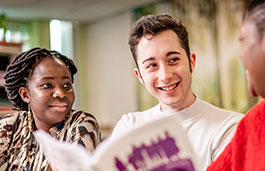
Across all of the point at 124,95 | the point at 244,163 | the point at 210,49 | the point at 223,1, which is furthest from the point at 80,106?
the point at 244,163

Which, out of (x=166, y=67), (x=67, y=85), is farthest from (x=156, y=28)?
(x=67, y=85)

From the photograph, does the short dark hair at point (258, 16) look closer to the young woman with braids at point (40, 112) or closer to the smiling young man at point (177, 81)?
the smiling young man at point (177, 81)

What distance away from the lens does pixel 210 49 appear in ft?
16.2

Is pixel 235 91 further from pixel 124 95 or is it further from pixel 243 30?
pixel 243 30

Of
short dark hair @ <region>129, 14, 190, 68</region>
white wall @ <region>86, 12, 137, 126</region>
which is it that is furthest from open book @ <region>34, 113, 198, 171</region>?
white wall @ <region>86, 12, 137, 126</region>

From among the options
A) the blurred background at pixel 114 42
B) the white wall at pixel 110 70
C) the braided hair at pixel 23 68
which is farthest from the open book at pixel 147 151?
the white wall at pixel 110 70

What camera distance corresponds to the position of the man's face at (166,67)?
127 centimetres

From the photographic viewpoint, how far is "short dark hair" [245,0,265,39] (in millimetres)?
717

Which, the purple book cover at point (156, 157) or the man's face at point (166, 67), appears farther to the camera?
the man's face at point (166, 67)

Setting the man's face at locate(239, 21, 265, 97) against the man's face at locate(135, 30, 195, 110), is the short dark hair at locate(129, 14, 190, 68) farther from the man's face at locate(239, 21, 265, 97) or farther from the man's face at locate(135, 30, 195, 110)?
the man's face at locate(239, 21, 265, 97)

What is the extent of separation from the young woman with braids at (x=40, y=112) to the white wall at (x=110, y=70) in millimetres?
4307

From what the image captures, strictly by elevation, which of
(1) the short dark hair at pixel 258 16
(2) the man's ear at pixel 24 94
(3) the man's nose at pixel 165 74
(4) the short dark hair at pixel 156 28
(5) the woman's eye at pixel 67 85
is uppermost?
(4) the short dark hair at pixel 156 28

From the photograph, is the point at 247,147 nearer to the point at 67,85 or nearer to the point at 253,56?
the point at 253,56

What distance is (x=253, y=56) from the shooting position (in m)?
0.72
